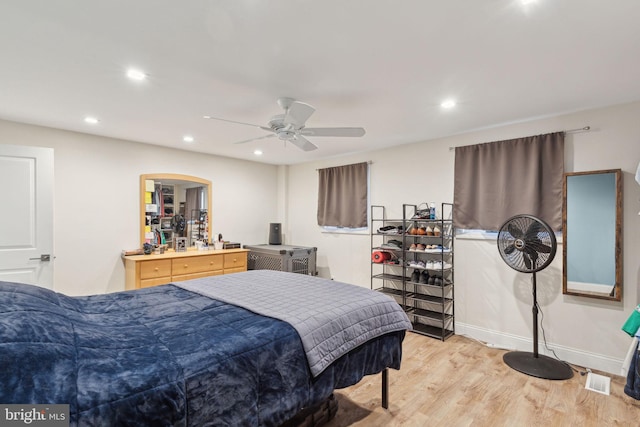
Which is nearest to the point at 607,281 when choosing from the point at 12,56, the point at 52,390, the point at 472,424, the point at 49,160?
the point at 472,424

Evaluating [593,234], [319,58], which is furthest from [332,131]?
[593,234]

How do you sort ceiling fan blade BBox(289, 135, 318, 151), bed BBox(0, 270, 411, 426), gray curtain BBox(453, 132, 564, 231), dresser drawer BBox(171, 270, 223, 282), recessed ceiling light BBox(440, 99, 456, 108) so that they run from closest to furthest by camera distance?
bed BBox(0, 270, 411, 426)
recessed ceiling light BBox(440, 99, 456, 108)
ceiling fan blade BBox(289, 135, 318, 151)
gray curtain BBox(453, 132, 564, 231)
dresser drawer BBox(171, 270, 223, 282)

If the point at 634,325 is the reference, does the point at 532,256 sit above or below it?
above

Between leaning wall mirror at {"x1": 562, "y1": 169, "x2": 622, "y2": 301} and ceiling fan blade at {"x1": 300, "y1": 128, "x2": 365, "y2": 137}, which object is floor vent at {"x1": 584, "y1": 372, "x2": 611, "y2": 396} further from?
ceiling fan blade at {"x1": 300, "y1": 128, "x2": 365, "y2": 137}

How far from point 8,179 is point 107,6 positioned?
2.48 metres

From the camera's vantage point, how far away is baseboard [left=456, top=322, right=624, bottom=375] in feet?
9.23

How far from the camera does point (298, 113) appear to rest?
7.54 ft

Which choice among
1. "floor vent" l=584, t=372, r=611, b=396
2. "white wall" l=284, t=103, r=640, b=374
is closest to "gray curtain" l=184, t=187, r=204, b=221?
"white wall" l=284, t=103, r=640, b=374

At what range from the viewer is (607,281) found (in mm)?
2828

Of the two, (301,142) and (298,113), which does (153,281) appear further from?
(298,113)

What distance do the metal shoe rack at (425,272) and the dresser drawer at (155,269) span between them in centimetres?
269

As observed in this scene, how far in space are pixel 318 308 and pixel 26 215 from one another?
3113 millimetres

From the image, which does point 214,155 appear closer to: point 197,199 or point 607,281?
point 197,199

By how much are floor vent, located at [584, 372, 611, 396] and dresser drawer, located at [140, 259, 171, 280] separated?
445 cm
